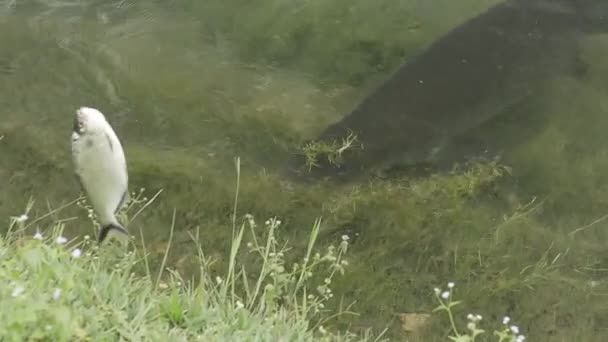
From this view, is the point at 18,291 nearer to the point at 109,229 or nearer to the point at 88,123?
the point at 109,229

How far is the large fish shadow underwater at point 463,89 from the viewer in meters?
4.44

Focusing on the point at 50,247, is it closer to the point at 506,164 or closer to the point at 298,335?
the point at 298,335

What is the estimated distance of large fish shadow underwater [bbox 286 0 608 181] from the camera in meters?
4.44

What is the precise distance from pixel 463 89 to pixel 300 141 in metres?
1.27

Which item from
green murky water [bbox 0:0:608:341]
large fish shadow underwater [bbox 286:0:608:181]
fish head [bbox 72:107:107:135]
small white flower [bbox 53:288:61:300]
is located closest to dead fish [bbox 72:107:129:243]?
fish head [bbox 72:107:107:135]

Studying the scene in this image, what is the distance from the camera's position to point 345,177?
4.27 m

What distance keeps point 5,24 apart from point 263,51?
1.88 m

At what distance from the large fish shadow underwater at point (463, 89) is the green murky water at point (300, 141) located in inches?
4.7

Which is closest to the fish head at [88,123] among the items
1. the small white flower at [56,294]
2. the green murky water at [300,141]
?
the small white flower at [56,294]

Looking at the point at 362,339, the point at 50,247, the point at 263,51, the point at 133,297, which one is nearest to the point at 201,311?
the point at 133,297

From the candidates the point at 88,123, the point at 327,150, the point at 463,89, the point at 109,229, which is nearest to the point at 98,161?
the point at 88,123

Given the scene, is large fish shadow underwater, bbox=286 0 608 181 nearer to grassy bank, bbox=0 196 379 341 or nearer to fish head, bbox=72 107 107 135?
grassy bank, bbox=0 196 379 341

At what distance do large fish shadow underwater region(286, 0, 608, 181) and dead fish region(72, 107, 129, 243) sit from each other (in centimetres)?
180

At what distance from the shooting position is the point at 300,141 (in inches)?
176
